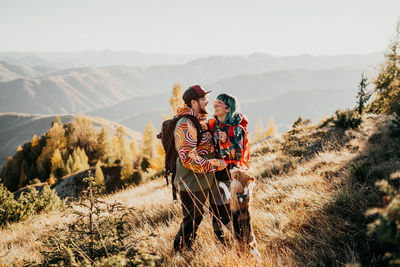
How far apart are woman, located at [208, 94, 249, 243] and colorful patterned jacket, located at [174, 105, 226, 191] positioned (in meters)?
0.14

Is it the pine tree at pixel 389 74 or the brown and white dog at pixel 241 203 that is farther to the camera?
the pine tree at pixel 389 74

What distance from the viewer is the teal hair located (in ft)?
9.86

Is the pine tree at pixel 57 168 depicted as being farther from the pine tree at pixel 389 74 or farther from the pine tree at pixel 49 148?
the pine tree at pixel 389 74

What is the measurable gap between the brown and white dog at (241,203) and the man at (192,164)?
26cm

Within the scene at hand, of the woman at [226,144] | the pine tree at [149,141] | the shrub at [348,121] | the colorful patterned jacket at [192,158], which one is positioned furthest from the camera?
the pine tree at [149,141]

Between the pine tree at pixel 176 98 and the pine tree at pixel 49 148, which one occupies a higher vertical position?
the pine tree at pixel 176 98

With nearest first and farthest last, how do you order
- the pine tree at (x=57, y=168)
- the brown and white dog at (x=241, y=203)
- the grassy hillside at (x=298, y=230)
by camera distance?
the grassy hillside at (x=298, y=230) → the brown and white dog at (x=241, y=203) → the pine tree at (x=57, y=168)

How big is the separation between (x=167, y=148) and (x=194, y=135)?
500 millimetres

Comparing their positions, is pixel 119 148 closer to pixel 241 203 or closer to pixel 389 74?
pixel 389 74

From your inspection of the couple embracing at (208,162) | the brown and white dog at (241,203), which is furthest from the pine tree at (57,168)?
the brown and white dog at (241,203)

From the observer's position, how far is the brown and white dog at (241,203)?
9.41 feet

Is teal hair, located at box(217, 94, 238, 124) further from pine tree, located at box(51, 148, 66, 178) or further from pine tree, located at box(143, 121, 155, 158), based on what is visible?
pine tree, located at box(143, 121, 155, 158)

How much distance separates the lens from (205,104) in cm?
299

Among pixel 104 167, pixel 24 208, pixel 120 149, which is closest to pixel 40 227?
pixel 24 208
